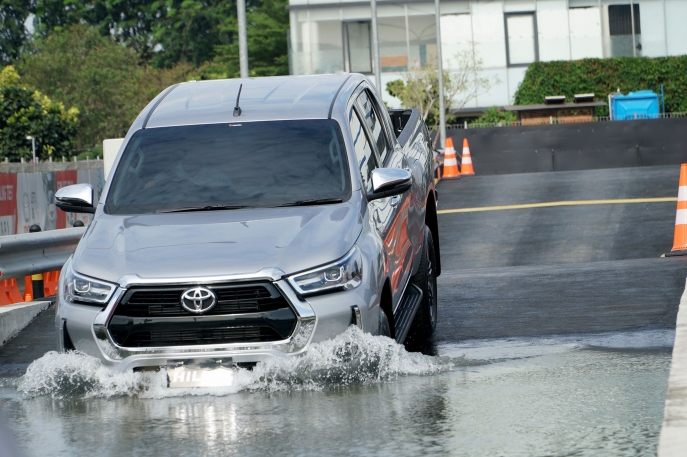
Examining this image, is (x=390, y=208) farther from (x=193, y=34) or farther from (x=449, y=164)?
(x=193, y=34)

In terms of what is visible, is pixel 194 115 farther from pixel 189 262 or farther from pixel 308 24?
pixel 308 24

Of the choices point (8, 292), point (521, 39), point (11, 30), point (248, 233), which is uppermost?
point (11, 30)

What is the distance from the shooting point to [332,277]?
6.86 metres

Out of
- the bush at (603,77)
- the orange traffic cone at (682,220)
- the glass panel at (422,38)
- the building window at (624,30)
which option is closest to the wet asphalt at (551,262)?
the orange traffic cone at (682,220)

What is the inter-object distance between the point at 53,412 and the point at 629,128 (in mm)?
31688

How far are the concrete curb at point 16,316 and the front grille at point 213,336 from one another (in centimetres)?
374

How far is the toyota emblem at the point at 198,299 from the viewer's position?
6.71 metres

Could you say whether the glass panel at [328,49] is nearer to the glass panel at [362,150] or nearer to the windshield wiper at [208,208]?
the glass panel at [362,150]

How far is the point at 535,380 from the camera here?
7.28 m

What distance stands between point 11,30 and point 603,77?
2370 inches

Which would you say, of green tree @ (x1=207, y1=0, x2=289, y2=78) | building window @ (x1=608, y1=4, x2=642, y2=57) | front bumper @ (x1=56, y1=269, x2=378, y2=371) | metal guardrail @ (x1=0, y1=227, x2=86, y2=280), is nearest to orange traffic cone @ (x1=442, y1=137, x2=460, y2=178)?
metal guardrail @ (x1=0, y1=227, x2=86, y2=280)

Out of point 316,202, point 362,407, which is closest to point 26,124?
point 316,202

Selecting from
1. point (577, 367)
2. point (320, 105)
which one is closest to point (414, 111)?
point (320, 105)

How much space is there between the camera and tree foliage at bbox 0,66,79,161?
60.0 m
